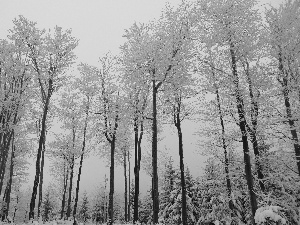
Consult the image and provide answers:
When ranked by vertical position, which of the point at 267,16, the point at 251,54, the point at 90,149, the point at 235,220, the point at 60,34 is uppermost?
the point at 60,34

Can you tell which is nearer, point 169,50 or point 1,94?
point 1,94

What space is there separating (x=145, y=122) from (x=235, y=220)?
8.73 m

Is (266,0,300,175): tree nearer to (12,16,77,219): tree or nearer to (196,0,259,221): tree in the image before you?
(196,0,259,221): tree

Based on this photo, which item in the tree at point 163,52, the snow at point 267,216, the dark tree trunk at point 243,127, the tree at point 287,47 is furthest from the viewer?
the tree at point 163,52

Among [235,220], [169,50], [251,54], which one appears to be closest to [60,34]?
[169,50]

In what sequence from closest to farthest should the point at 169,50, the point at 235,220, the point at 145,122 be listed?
1. the point at 235,220
2. the point at 169,50
3. the point at 145,122

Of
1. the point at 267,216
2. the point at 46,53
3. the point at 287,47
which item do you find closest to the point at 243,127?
the point at 287,47

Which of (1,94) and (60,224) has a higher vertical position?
(1,94)

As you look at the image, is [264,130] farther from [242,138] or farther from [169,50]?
[169,50]

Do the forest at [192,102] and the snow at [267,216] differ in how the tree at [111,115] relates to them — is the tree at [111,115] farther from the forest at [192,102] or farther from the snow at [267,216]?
the snow at [267,216]

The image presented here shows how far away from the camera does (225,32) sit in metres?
10.6

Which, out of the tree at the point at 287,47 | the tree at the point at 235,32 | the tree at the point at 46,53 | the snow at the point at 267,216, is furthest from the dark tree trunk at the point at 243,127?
the tree at the point at 46,53

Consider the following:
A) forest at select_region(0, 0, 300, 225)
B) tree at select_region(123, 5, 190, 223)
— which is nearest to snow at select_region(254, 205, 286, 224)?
forest at select_region(0, 0, 300, 225)

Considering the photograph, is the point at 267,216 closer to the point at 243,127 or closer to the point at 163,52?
the point at 243,127
